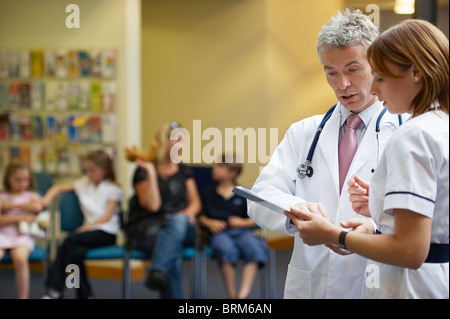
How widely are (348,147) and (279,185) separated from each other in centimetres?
20

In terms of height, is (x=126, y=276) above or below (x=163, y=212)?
below

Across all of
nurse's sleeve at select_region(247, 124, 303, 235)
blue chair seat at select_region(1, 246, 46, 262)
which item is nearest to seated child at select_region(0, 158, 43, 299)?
blue chair seat at select_region(1, 246, 46, 262)

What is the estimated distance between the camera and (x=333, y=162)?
160 cm

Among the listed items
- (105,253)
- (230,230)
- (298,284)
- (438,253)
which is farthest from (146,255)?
(438,253)

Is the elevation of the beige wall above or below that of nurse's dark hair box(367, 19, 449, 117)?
above

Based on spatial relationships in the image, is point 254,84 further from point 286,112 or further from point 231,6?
point 286,112

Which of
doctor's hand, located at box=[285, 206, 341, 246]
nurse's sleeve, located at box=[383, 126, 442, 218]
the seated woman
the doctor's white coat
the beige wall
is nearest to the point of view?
nurse's sleeve, located at box=[383, 126, 442, 218]

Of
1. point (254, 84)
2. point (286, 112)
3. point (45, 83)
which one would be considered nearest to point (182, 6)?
point (254, 84)

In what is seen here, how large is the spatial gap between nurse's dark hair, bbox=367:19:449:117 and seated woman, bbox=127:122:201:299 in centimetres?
281

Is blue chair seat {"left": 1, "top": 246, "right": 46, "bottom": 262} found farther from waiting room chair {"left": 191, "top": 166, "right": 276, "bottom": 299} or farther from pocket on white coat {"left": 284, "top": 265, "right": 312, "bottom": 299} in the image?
pocket on white coat {"left": 284, "top": 265, "right": 312, "bottom": 299}

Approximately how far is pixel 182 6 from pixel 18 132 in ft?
6.61

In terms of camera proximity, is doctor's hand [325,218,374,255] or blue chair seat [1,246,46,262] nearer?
doctor's hand [325,218,374,255]

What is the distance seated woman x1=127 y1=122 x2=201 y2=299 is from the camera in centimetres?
389

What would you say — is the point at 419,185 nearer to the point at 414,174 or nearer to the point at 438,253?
the point at 414,174
